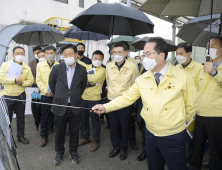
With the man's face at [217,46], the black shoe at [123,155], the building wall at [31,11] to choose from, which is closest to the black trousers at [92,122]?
the black shoe at [123,155]

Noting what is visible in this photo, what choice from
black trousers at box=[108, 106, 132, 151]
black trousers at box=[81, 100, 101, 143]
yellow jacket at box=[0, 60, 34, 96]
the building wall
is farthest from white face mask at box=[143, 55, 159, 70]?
the building wall

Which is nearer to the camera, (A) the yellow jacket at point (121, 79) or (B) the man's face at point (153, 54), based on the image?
(B) the man's face at point (153, 54)

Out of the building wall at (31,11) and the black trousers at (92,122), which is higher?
the building wall at (31,11)

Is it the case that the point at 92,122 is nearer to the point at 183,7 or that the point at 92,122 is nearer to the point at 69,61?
the point at 69,61

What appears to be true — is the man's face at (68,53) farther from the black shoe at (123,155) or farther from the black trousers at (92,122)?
the black shoe at (123,155)

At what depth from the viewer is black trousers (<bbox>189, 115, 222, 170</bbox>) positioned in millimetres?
2406

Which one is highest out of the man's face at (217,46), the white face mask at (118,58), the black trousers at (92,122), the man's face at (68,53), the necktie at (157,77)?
the man's face at (217,46)

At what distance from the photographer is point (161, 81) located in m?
1.93

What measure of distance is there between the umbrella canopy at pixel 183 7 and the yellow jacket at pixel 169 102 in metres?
1.08

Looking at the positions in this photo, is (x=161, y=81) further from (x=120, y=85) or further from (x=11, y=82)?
(x=11, y=82)

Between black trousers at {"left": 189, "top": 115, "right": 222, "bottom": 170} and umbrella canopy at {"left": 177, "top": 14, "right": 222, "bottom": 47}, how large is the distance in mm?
1825

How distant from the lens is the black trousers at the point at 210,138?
2406 mm

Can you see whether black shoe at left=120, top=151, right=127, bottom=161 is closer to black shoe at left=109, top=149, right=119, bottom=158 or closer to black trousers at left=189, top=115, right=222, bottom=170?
black shoe at left=109, top=149, right=119, bottom=158

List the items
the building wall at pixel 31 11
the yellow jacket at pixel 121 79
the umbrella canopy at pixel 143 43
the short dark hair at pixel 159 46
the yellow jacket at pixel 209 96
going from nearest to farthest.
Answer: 1. the short dark hair at pixel 159 46
2. the yellow jacket at pixel 209 96
3. the yellow jacket at pixel 121 79
4. the umbrella canopy at pixel 143 43
5. the building wall at pixel 31 11
